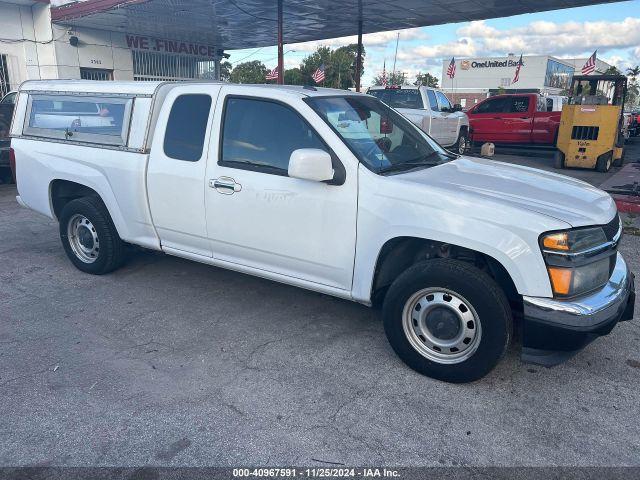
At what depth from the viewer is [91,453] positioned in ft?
8.61

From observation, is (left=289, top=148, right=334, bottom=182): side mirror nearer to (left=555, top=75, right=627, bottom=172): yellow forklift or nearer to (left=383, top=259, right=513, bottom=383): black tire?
(left=383, top=259, right=513, bottom=383): black tire

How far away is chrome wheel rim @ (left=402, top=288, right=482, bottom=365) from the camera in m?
3.17

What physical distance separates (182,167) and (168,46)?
17.5 m

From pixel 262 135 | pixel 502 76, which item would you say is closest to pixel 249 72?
pixel 502 76

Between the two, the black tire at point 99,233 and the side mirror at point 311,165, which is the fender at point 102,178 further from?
the side mirror at point 311,165

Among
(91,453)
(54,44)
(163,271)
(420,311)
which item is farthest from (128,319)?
(54,44)

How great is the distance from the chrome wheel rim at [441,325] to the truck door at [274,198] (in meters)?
0.53

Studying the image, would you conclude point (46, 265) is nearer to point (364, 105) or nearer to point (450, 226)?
point (364, 105)

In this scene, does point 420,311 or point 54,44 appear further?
point 54,44

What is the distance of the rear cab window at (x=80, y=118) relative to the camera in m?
4.61

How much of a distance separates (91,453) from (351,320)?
2221mm

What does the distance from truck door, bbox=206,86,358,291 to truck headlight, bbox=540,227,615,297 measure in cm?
125

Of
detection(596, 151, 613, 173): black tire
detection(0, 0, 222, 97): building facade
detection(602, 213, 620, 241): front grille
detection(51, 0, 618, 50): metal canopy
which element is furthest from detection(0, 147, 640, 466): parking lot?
detection(0, 0, 222, 97): building facade

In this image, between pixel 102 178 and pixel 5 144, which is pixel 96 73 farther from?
pixel 102 178
